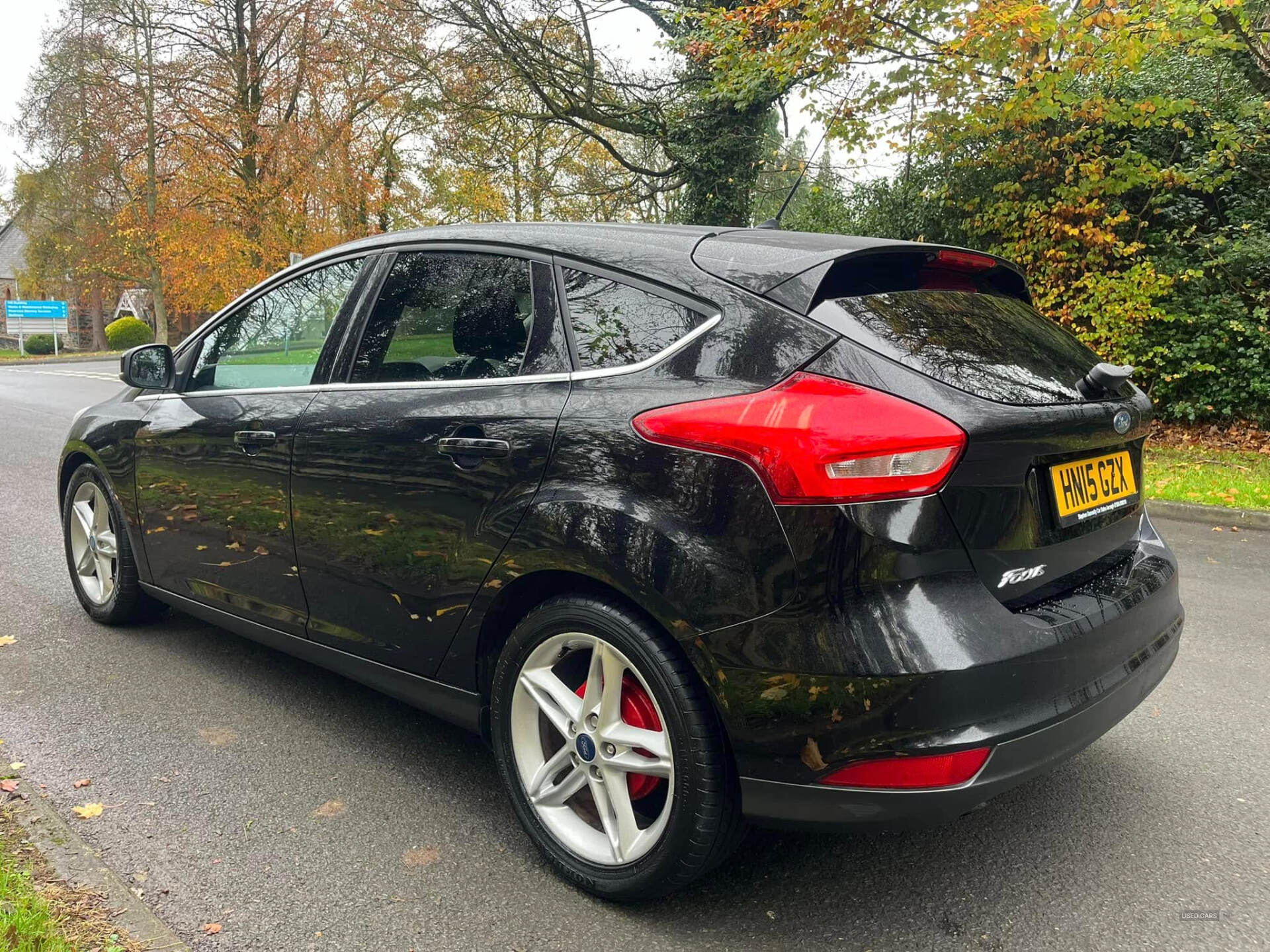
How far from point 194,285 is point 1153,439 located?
72.1ft

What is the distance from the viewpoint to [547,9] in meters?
16.7

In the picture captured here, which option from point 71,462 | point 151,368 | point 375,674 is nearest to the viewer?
point 375,674

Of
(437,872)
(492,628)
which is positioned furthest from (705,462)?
(437,872)

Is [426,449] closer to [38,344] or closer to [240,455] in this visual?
[240,455]

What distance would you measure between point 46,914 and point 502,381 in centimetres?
162

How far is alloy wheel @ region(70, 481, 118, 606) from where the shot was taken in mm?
4258

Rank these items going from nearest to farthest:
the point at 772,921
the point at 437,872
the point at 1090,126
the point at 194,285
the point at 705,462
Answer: the point at 705,462
the point at 772,921
the point at 437,872
the point at 1090,126
the point at 194,285

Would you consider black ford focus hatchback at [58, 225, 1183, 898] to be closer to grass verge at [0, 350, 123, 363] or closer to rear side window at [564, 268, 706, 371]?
rear side window at [564, 268, 706, 371]

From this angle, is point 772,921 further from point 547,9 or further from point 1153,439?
point 547,9

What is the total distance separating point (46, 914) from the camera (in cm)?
212

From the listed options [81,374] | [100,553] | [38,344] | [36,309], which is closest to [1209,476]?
[100,553]

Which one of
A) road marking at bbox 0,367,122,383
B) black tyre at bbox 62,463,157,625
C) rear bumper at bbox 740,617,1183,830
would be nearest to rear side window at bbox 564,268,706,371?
rear bumper at bbox 740,617,1183,830

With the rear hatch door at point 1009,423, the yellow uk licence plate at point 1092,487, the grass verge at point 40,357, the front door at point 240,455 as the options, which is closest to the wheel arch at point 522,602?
the rear hatch door at point 1009,423

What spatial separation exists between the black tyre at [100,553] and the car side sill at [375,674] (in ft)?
2.20
